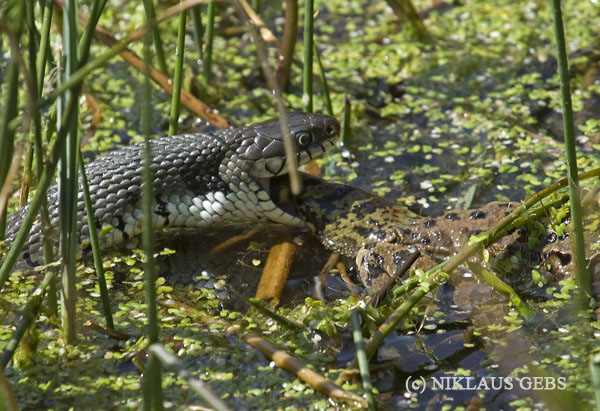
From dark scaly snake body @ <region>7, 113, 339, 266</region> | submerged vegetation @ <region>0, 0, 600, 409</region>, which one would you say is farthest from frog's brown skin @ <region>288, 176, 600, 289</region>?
dark scaly snake body @ <region>7, 113, 339, 266</region>

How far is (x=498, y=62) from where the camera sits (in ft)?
18.6

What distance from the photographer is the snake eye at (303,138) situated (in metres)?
4.19

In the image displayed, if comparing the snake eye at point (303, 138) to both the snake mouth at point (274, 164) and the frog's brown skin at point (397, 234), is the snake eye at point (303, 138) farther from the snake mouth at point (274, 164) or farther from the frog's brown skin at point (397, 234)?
the frog's brown skin at point (397, 234)

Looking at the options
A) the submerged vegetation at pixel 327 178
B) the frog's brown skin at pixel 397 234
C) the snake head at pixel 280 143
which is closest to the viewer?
the submerged vegetation at pixel 327 178

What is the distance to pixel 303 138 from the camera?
13.8 ft

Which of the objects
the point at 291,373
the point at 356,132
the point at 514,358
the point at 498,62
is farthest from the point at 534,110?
the point at 291,373

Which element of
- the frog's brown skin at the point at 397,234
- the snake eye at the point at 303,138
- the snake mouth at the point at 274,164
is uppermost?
the snake eye at the point at 303,138

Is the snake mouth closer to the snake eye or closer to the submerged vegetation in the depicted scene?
the snake eye

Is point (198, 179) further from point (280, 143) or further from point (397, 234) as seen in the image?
point (397, 234)

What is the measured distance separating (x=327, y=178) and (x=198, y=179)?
35.7 inches

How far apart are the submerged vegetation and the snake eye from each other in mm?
302

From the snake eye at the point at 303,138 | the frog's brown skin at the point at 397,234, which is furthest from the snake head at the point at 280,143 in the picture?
the frog's brown skin at the point at 397,234

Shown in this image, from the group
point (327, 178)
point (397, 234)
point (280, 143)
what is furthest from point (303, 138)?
point (397, 234)

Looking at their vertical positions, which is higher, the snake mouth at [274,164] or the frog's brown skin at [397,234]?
the snake mouth at [274,164]
